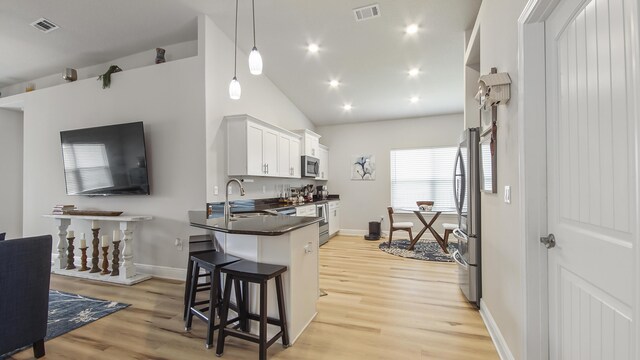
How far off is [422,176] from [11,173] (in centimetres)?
848

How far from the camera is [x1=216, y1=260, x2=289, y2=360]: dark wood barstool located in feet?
5.97

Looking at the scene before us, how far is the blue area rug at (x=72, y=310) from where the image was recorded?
2.37 meters

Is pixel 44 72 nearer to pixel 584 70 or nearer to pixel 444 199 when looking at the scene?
pixel 584 70

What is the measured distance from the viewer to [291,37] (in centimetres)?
386

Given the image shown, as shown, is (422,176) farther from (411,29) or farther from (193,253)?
(193,253)

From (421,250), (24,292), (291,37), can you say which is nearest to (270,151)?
(291,37)

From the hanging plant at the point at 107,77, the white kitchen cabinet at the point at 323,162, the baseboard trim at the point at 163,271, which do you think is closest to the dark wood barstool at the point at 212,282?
the baseboard trim at the point at 163,271

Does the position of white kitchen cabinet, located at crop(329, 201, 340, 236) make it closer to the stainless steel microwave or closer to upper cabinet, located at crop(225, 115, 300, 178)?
the stainless steel microwave

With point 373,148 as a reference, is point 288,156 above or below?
below

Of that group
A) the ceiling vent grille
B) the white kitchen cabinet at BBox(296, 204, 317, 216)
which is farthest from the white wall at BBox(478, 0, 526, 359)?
the ceiling vent grille

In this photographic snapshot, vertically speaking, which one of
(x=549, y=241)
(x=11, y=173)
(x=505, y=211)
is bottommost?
(x=549, y=241)

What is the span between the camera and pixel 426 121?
6.21 meters

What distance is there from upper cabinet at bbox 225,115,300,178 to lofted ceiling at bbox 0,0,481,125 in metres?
1.21

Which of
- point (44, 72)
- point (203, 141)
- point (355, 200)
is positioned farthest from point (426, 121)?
point (44, 72)
